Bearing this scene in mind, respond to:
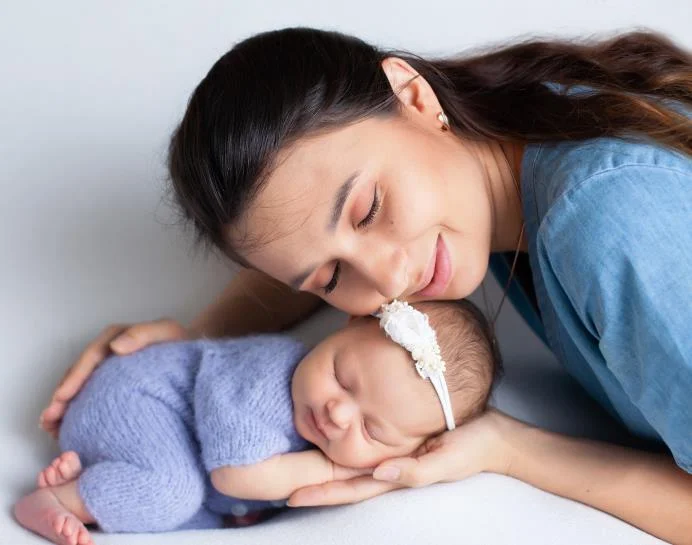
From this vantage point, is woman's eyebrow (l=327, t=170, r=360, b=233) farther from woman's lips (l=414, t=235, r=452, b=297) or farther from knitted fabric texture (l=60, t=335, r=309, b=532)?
knitted fabric texture (l=60, t=335, r=309, b=532)

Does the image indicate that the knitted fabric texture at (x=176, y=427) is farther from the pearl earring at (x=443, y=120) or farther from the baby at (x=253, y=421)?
the pearl earring at (x=443, y=120)

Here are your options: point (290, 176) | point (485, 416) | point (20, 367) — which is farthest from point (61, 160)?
point (485, 416)

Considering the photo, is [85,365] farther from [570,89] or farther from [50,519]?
[570,89]

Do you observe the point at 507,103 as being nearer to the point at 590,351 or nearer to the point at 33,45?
the point at 590,351

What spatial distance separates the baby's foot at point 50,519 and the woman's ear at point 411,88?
0.72 m

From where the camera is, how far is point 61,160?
2.01m

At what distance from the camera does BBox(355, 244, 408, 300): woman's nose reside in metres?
1.32

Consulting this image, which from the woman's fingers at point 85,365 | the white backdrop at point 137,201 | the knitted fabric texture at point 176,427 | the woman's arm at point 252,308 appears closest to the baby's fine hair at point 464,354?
the white backdrop at point 137,201

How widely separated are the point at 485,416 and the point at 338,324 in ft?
1.32

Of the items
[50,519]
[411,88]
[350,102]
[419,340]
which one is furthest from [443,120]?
[50,519]

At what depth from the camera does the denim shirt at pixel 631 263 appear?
1.20 meters

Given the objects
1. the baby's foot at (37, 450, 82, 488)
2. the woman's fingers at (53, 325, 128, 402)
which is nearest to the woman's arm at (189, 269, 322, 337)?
the woman's fingers at (53, 325, 128, 402)

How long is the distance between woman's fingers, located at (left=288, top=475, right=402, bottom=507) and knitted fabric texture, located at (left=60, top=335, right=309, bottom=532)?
0.24 ft

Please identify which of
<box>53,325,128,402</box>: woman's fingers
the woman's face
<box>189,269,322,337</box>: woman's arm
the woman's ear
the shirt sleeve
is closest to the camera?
the shirt sleeve
